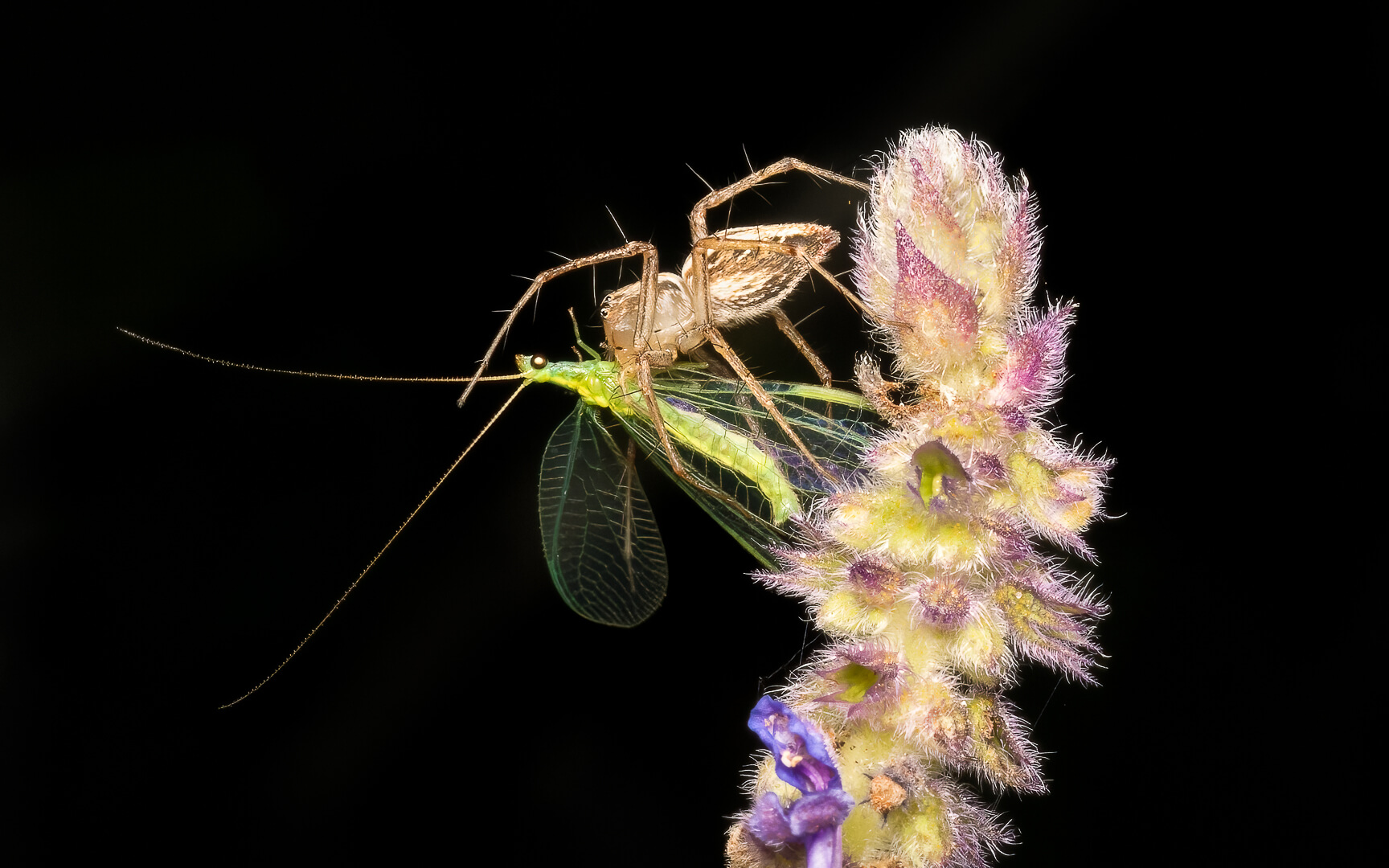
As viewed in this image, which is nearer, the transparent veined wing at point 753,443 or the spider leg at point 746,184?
the spider leg at point 746,184

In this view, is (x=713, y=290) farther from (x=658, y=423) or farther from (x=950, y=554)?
(x=950, y=554)

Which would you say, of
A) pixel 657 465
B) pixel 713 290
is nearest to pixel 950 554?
pixel 713 290

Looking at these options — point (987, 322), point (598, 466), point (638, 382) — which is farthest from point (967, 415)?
point (598, 466)

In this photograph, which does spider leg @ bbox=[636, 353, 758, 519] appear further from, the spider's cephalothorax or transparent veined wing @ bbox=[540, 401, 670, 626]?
transparent veined wing @ bbox=[540, 401, 670, 626]

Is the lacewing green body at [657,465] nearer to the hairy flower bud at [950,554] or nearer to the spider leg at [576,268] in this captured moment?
the spider leg at [576,268]

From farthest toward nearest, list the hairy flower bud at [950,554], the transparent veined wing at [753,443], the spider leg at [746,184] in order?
the transparent veined wing at [753,443] → the spider leg at [746,184] → the hairy flower bud at [950,554]

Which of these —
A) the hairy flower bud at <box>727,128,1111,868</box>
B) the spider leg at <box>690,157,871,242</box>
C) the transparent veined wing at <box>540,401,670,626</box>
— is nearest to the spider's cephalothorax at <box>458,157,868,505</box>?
the spider leg at <box>690,157,871,242</box>

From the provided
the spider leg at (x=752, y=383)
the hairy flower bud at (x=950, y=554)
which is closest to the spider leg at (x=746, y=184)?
the spider leg at (x=752, y=383)

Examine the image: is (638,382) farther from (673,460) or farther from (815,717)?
(815,717)
